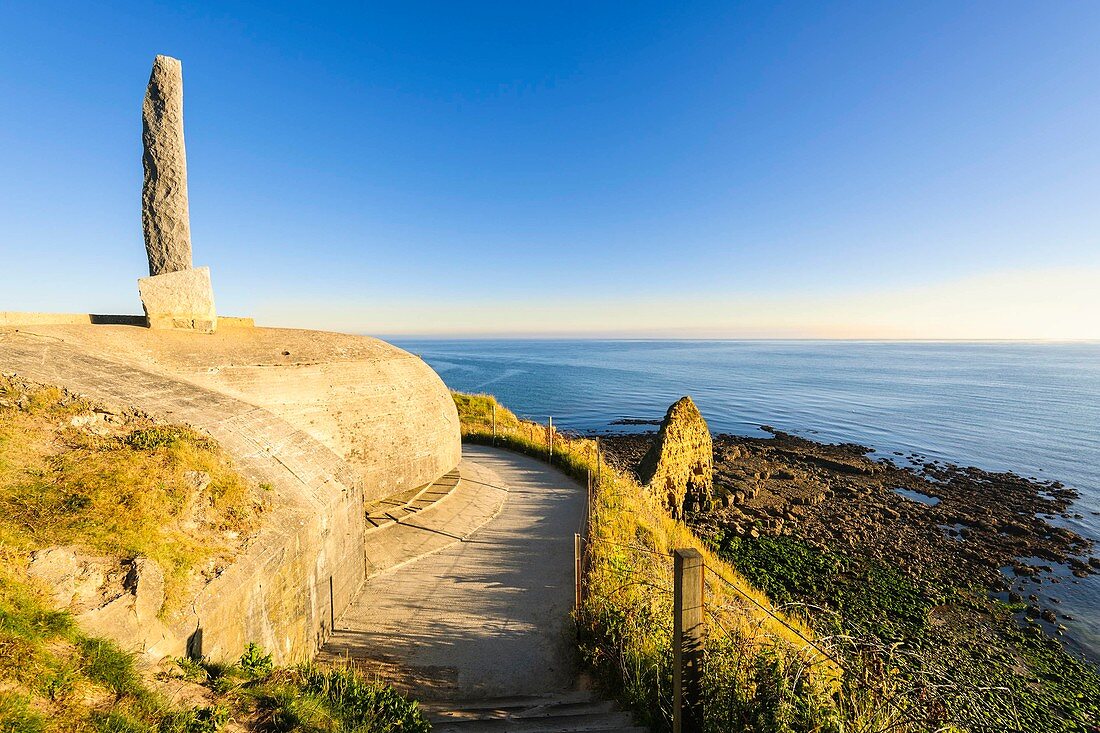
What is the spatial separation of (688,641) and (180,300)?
1447 cm

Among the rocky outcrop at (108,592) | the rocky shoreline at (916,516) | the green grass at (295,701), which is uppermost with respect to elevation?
the rocky outcrop at (108,592)

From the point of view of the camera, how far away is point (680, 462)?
75.7 feet

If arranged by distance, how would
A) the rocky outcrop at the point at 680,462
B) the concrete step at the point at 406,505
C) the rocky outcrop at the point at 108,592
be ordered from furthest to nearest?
the rocky outcrop at the point at 680,462 → the concrete step at the point at 406,505 → the rocky outcrop at the point at 108,592

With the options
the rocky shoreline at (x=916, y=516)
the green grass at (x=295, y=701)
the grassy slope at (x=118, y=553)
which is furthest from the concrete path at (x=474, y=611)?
the rocky shoreline at (x=916, y=516)

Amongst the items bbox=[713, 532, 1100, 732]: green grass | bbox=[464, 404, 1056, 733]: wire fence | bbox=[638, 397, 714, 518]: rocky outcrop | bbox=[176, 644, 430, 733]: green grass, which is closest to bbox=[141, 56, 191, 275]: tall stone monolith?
bbox=[176, 644, 430, 733]: green grass

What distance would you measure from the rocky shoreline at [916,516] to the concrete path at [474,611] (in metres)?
11.9

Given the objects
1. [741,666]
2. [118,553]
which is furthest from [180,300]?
[741,666]

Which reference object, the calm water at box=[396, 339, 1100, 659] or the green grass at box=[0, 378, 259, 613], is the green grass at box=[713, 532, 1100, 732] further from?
the green grass at box=[0, 378, 259, 613]

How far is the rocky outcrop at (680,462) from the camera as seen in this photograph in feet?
71.6

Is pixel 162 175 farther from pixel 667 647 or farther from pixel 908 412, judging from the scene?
pixel 908 412

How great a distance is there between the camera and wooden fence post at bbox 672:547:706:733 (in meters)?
4.80

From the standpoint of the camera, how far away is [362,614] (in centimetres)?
939

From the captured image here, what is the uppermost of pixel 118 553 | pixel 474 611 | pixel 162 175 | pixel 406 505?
pixel 162 175

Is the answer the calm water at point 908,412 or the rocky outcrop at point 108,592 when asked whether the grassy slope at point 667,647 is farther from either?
the calm water at point 908,412
